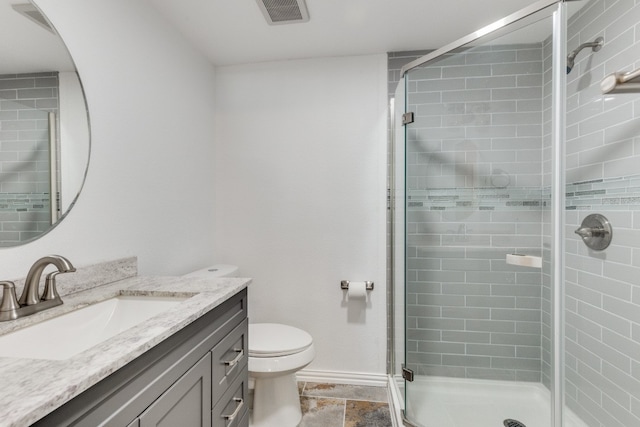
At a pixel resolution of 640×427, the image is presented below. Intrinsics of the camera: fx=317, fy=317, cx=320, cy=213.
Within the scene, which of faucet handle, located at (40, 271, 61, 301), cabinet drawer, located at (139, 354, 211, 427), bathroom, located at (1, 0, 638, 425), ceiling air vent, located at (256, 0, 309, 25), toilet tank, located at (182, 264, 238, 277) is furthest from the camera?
bathroom, located at (1, 0, 638, 425)

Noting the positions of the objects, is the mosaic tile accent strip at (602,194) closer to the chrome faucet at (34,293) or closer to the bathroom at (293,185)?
the bathroom at (293,185)

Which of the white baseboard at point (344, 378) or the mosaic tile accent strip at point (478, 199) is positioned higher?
the mosaic tile accent strip at point (478, 199)

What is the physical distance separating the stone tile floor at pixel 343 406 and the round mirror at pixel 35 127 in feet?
5.29

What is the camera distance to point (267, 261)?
2.29 meters

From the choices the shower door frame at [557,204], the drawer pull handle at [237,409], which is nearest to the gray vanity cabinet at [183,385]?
the drawer pull handle at [237,409]

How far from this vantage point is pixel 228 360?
1.17 m

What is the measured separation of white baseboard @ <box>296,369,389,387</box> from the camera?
216cm

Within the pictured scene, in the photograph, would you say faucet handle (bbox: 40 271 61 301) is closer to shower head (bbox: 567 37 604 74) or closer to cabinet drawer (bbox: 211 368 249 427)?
cabinet drawer (bbox: 211 368 249 427)

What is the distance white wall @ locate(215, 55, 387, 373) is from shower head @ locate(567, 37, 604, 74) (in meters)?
1.08

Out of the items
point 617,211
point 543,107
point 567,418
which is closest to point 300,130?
point 543,107

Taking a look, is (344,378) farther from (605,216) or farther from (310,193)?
(605,216)

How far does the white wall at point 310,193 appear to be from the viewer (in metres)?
2.18

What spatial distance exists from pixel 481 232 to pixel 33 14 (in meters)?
2.01

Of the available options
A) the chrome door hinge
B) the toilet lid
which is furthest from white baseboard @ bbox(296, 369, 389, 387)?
the toilet lid
